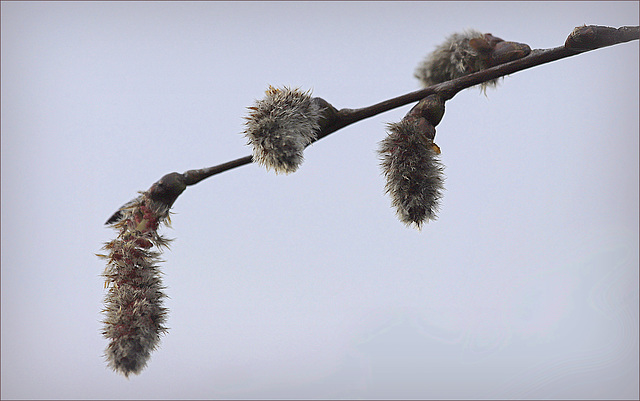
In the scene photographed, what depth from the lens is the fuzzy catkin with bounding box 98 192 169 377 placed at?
33 cm

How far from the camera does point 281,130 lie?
32 cm

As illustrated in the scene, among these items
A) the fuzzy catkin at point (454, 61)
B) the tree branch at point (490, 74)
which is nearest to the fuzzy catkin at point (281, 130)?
the tree branch at point (490, 74)

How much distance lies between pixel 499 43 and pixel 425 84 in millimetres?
94

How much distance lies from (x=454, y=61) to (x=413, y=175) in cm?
16

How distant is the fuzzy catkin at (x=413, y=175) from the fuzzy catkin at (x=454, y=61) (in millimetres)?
117

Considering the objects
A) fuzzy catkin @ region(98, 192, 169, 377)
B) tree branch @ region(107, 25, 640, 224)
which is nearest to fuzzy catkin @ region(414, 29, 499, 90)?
tree branch @ region(107, 25, 640, 224)

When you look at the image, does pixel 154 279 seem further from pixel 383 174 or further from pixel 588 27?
pixel 588 27

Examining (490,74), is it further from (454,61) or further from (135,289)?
(135,289)

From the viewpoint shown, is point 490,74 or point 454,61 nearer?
point 490,74

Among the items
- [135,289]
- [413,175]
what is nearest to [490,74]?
[413,175]

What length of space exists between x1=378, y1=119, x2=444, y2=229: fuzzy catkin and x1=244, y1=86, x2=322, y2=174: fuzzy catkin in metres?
0.05

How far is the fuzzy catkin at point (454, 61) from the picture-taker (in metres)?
0.42

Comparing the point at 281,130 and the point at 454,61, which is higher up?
the point at 454,61

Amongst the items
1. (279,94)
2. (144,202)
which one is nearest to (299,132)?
(279,94)
